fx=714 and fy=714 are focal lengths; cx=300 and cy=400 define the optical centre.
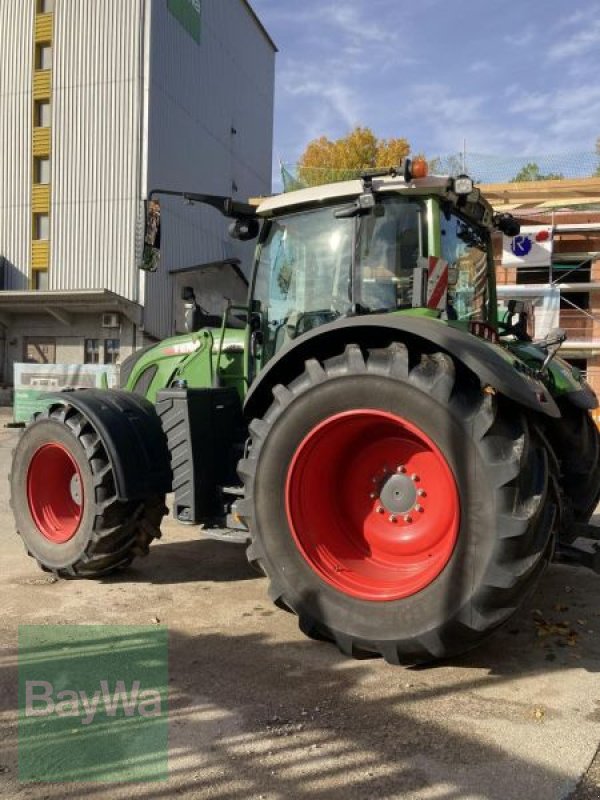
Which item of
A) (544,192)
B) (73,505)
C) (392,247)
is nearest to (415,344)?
(392,247)

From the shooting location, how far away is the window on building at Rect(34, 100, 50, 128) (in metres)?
25.7

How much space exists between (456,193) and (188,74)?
2545 centimetres

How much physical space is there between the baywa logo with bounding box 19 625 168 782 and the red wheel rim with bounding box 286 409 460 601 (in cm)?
102

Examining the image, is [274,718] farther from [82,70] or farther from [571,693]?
[82,70]

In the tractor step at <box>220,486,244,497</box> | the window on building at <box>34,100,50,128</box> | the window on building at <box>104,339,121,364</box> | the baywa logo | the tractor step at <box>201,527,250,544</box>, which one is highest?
the window on building at <box>34,100,50,128</box>

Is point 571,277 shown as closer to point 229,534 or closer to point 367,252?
point 367,252

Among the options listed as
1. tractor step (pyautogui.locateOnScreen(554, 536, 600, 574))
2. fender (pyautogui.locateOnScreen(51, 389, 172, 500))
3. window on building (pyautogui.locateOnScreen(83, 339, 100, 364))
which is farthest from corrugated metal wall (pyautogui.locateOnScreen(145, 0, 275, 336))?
tractor step (pyautogui.locateOnScreen(554, 536, 600, 574))

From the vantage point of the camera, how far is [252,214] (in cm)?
482

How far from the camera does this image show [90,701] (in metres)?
3.23

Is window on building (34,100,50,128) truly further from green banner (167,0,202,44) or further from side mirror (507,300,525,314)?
side mirror (507,300,525,314)

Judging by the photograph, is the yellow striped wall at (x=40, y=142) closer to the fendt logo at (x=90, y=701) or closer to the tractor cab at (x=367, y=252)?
the tractor cab at (x=367, y=252)

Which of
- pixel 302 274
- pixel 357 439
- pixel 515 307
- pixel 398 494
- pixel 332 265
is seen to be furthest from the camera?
Answer: pixel 515 307

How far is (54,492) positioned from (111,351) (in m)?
20.4

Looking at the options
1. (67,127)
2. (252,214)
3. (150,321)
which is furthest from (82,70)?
(252,214)
